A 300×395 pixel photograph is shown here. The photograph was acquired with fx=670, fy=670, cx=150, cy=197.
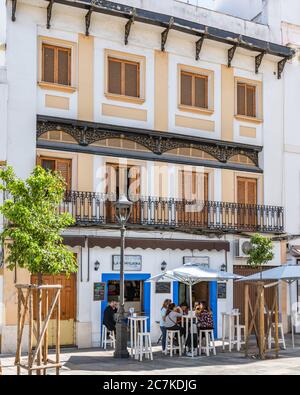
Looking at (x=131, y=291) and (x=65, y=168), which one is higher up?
(x=65, y=168)

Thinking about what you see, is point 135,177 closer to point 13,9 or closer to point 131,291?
point 131,291

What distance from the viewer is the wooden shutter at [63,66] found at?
795 inches

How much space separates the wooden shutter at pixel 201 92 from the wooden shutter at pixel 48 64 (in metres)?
5.33

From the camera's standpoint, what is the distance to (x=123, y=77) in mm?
21328

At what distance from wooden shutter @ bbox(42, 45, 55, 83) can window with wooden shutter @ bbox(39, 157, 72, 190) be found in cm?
238

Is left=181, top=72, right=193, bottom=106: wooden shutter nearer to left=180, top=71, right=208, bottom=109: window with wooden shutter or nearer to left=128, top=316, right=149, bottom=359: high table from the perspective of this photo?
left=180, top=71, right=208, bottom=109: window with wooden shutter

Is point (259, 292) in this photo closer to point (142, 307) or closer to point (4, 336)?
point (142, 307)

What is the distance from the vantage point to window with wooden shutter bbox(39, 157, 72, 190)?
1980cm

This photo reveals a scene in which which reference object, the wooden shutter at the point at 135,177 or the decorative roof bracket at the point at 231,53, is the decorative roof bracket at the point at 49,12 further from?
the decorative roof bracket at the point at 231,53

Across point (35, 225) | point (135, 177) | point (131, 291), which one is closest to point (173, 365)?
point (131, 291)

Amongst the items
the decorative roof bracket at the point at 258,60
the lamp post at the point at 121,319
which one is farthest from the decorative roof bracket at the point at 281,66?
the lamp post at the point at 121,319

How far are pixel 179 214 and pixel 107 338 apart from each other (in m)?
4.73
